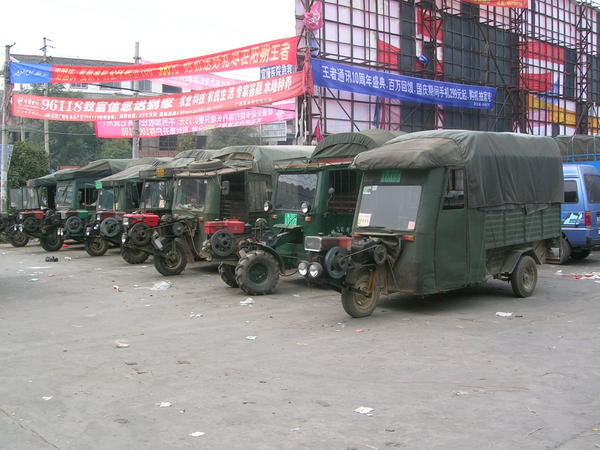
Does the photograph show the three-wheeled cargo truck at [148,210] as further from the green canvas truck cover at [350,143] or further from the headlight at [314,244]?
the headlight at [314,244]

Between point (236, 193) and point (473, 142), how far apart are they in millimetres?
5823

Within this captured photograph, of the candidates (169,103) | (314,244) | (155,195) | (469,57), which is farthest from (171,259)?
(469,57)

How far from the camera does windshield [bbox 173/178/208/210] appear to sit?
13.1 metres

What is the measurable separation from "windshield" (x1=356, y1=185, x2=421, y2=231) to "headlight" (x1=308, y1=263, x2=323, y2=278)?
1.27 metres

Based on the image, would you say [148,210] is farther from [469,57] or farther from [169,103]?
[469,57]

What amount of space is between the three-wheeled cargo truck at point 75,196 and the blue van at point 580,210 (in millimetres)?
13760

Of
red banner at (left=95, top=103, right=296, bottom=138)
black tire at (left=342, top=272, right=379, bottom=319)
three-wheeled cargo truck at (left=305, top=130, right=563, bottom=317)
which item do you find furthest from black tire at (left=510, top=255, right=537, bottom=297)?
red banner at (left=95, top=103, right=296, bottom=138)

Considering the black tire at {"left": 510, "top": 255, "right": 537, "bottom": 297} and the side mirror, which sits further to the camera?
the side mirror

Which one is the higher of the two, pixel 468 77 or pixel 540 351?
pixel 468 77

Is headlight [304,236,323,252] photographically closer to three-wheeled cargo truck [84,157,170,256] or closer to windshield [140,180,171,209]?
windshield [140,180,171,209]

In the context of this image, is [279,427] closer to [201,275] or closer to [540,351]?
[540,351]

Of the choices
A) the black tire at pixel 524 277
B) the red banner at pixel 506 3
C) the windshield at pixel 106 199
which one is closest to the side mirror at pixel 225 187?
the black tire at pixel 524 277

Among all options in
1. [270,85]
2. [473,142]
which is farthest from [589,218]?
[270,85]

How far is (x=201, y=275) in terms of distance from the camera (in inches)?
515
